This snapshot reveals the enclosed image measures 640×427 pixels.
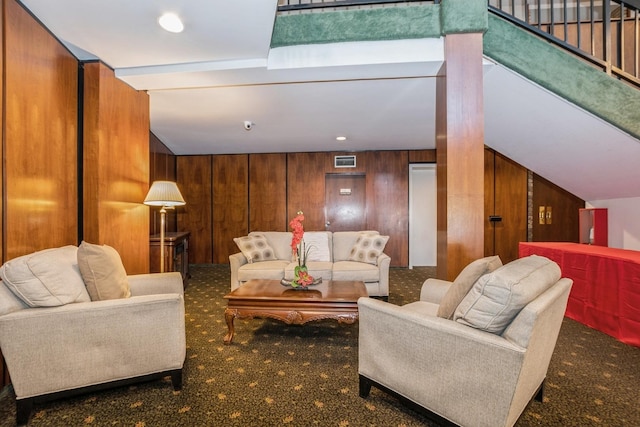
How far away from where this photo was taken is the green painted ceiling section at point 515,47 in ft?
8.37

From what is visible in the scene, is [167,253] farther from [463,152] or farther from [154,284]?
[463,152]

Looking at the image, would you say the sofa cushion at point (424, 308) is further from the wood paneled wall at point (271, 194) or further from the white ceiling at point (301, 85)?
the wood paneled wall at point (271, 194)

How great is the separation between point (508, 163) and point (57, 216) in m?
6.46

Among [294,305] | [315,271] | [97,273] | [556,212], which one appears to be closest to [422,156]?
[556,212]

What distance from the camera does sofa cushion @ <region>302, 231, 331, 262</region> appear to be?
4.13 m

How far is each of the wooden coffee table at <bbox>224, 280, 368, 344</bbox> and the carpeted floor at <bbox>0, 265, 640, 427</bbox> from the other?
276 millimetres

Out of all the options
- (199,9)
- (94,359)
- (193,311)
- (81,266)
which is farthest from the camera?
(193,311)

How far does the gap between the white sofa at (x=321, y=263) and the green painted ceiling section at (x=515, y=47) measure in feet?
7.85

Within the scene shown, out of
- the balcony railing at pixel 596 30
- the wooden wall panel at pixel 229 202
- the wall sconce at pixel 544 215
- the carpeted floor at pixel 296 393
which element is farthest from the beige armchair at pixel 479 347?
the wooden wall panel at pixel 229 202

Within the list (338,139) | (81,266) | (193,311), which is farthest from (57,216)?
(338,139)

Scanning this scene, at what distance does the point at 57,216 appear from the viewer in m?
2.33

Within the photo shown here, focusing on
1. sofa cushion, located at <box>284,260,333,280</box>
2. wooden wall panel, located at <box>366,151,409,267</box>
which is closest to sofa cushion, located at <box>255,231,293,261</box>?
sofa cushion, located at <box>284,260,333,280</box>

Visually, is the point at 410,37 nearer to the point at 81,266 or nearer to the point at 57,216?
the point at 81,266

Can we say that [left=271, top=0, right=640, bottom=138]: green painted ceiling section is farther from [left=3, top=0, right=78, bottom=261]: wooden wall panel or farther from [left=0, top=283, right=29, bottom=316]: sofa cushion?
[left=0, top=283, right=29, bottom=316]: sofa cushion
